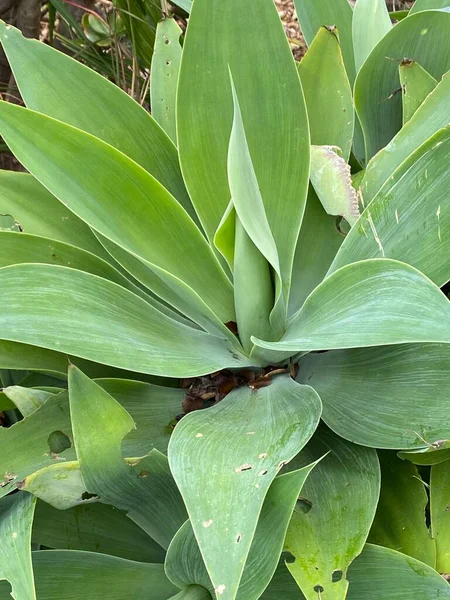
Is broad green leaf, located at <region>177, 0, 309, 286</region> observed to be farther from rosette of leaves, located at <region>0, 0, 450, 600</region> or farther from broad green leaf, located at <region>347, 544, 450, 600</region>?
broad green leaf, located at <region>347, 544, 450, 600</region>

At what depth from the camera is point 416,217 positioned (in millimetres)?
521

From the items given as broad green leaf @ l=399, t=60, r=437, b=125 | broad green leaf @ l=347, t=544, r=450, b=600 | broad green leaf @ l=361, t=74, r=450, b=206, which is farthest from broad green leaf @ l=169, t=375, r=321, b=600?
broad green leaf @ l=399, t=60, r=437, b=125

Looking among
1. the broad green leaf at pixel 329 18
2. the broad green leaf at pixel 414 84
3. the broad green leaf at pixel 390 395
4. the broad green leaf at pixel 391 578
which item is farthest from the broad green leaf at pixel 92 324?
the broad green leaf at pixel 329 18

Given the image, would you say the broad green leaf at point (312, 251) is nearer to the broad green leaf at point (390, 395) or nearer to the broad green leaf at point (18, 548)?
the broad green leaf at point (390, 395)

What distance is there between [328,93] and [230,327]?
0.30 meters

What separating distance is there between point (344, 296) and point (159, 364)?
17 centimetres

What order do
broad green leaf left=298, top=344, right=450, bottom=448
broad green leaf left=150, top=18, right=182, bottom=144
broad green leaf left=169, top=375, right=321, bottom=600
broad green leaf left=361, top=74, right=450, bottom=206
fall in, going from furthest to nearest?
broad green leaf left=150, top=18, right=182, bottom=144, broad green leaf left=361, top=74, right=450, bottom=206, broad green leaf left=298, top=344, right=450, bottom=448, broad green leaf left=169, top=375, right=321, bottom=600

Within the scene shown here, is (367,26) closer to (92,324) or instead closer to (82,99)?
(82,99)

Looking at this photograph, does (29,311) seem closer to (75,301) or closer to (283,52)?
(75,301)

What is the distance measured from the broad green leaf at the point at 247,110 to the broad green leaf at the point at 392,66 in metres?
0.15

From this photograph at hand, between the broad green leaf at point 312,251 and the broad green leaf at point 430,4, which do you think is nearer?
the broad green leaf at point 312,251

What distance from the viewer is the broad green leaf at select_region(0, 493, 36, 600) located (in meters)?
0.41

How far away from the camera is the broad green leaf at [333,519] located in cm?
45

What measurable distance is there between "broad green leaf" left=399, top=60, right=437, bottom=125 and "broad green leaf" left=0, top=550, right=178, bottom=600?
0.56 m
